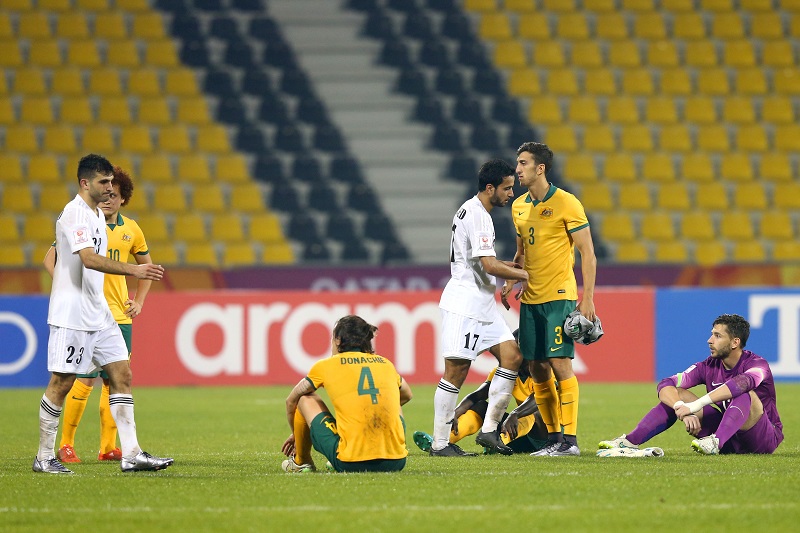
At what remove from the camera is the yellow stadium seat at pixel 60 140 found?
20.8 metres

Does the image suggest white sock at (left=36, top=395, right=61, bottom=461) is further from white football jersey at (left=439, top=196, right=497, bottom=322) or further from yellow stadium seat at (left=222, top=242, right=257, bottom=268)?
yellow stadium seat at (left=222, top=242, right=257, bottom=268)

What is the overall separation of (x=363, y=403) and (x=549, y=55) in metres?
17.2

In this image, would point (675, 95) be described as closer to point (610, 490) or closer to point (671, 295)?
point (671, 295)

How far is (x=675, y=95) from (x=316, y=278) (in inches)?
351

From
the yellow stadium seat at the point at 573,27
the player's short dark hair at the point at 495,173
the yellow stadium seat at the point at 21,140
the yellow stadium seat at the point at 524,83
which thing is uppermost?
the yellow stadium seat at the point at 573,27

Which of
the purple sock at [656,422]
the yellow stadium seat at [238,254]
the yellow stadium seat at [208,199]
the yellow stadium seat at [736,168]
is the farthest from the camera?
the yellow stadium seat at [736,168]

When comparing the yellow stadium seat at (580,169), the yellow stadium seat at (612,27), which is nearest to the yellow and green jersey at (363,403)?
the yellow stadium seat at (580,169)

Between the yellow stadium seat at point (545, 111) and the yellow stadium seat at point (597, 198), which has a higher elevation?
the yellow stadium seat at point (545, 111)

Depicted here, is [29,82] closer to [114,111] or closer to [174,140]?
[114,111]

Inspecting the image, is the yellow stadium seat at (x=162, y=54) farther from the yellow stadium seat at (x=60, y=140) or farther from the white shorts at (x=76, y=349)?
the white shorts at (x=76, y=349)

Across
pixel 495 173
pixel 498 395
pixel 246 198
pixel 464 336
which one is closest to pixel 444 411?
pixel 498 395

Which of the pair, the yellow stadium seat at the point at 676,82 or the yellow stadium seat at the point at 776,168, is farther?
the yellow stadium seat at the point at 676,82

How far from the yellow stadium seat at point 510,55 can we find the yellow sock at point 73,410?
50.9 feet

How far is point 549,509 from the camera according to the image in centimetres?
623
